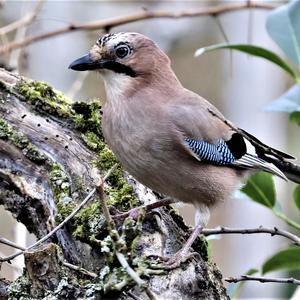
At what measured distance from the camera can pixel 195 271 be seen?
97.8 inches

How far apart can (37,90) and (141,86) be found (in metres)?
0.38

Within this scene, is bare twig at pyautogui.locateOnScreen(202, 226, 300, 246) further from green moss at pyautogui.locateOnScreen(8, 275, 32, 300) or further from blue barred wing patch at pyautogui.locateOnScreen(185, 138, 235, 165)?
green moss at pyautogui.locateOnScreen(8, 275, 32, 300)

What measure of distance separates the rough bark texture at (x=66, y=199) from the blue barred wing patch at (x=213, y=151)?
23 centimetres

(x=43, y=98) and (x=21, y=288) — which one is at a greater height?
(x=43, y=98)

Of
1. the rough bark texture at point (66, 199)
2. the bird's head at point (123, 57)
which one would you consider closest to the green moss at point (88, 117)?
the rough bark texture at point (66, 199)

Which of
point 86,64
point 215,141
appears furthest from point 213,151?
point 86,64

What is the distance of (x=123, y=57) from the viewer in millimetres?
2959

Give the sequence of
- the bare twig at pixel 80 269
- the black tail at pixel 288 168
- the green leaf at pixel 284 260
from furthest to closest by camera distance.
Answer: the black tail at pixel 288 168 → the green leaf at pixel 284 260 → the bare twig at pixel 80 269

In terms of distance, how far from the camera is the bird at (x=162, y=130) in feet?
9.42

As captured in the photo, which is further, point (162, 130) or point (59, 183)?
point (162, 130)

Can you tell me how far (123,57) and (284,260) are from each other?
3.04 feet

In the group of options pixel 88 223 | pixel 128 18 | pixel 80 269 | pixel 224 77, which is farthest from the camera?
pixel 224 77

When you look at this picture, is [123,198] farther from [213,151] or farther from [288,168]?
[288,168]

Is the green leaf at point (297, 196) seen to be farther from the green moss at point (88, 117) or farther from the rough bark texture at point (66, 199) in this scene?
the green moss at point (88, 117)
